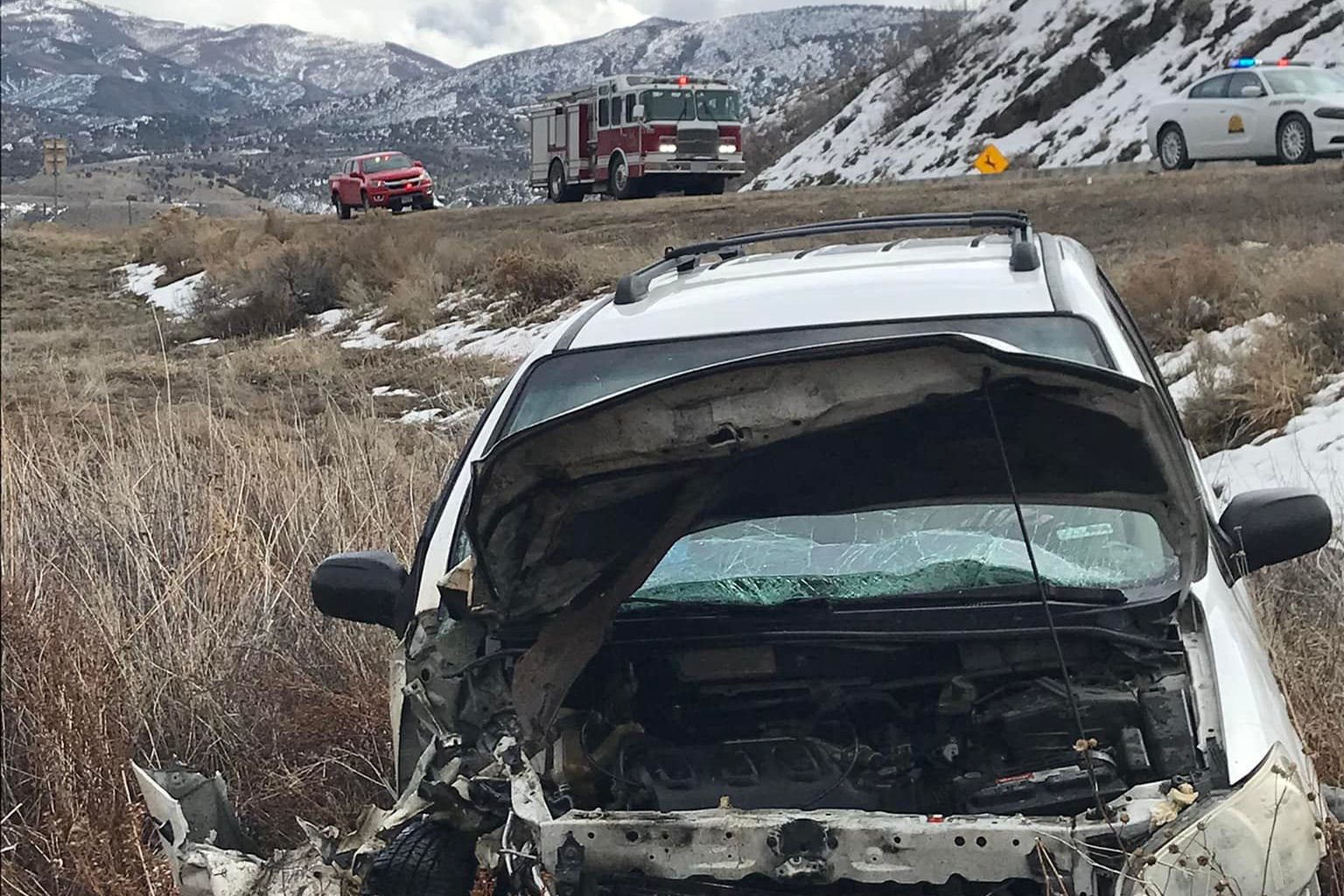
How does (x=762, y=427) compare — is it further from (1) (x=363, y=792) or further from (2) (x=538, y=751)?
(1) (x=363, y=792)

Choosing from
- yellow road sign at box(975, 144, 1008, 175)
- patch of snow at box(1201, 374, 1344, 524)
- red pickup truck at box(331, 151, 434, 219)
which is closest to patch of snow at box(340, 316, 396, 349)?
patch of snow at box(1201, 374, 1344, 524)

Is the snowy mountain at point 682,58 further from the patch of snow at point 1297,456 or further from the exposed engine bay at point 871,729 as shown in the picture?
the exposed engine bay at point 871,729

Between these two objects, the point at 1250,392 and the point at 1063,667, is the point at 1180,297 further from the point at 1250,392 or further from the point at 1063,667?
the point at 1063,667

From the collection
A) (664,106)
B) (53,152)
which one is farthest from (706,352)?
(53,152)

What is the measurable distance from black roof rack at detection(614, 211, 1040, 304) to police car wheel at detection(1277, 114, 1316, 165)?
15796 millimetres

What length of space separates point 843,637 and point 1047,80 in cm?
3639

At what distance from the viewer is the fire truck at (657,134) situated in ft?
94.9

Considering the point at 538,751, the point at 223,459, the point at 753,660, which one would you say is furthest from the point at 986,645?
the point at 223,459

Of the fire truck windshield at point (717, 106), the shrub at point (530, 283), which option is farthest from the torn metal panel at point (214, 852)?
the fire truck windshield at point (717, 106)

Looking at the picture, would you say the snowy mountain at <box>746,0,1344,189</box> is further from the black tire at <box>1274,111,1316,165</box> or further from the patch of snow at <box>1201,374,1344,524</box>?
the patch of snow at <box>1201,374,1344,524</box>

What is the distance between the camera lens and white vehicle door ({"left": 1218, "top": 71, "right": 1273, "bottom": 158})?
18.7 m

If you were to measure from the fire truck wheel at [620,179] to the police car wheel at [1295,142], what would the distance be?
45.2ft

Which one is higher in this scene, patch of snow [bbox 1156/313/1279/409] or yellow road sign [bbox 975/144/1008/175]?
patch of snow [bbox 1156/313/1279/409]

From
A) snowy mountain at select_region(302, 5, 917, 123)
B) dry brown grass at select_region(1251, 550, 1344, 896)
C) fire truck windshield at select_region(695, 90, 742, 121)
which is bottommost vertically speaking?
snowy mountain at select_region(302, 5, 917, 123)
